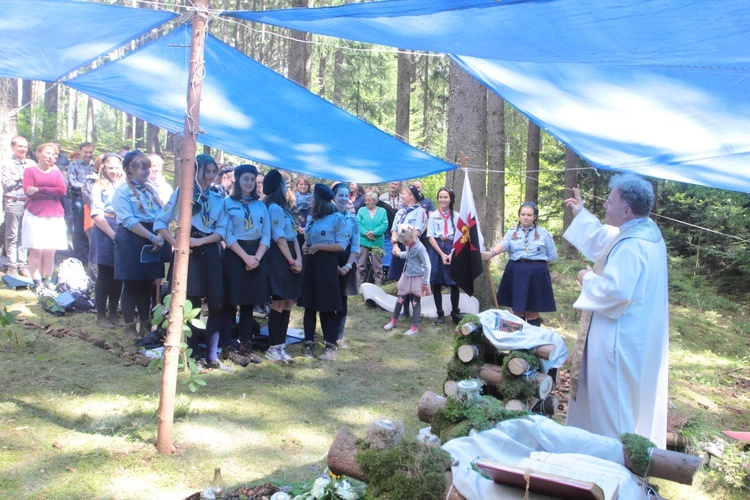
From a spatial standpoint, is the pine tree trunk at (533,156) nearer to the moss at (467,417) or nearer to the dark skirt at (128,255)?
the dark skirt at (128,255)

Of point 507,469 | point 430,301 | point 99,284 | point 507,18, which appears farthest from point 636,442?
point 430,301

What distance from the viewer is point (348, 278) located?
6.25 m

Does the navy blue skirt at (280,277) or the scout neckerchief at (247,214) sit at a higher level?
the scout neckerchief at (247,214)

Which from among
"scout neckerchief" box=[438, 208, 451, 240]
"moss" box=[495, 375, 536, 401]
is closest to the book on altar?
"moss" box=[495, 375, 536, 401]

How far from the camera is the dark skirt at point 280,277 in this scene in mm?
5730

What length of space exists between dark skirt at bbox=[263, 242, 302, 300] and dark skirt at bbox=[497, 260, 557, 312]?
2.63 m

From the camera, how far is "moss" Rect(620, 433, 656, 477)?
2.74 meters

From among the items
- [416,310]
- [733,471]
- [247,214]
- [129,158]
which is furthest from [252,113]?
[733,471]

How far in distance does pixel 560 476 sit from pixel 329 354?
4095mm

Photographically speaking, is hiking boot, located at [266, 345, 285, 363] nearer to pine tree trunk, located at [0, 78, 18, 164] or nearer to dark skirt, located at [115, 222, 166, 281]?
dark skirt, located at [115, 222, 166, 281]

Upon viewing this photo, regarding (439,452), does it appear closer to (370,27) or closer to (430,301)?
(370,27)

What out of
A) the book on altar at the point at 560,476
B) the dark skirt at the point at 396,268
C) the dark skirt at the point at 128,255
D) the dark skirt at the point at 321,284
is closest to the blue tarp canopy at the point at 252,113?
the dark skirt at the point at 321,284

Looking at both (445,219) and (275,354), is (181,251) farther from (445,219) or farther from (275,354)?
(445,219)

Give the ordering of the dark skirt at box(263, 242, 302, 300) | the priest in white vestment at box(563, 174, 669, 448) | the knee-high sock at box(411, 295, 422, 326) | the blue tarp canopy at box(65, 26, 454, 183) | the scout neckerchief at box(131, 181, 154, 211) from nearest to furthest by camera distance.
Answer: the priest in white vestment at box(563, 174, 669, 448) < the blue tarp canopy at box(65, 26, 454, 183) < the scout neckerchief at box(131, 181, 154, 211) < the dark skirt at box(263, 242, 302, 300) < the knee-high sock at box(411, 295, 422, 326)
